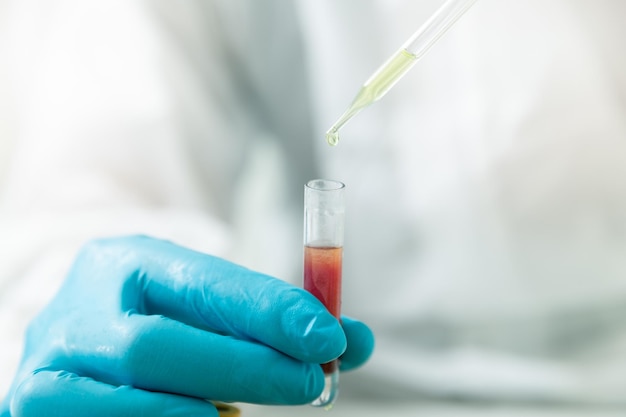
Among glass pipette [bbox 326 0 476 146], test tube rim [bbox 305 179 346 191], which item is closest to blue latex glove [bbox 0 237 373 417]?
test tube rim [bbox 305 179 346 191]

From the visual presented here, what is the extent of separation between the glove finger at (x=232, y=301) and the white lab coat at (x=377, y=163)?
59cm

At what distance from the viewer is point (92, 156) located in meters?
2.38

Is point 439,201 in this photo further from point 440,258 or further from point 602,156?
point 602,156

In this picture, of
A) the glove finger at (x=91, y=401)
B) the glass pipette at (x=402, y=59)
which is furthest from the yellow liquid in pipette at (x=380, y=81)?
the glove finger at (x=91, y=401)

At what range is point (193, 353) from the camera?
1.51m

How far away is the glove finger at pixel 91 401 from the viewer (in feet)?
4.89

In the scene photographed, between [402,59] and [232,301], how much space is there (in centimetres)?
56

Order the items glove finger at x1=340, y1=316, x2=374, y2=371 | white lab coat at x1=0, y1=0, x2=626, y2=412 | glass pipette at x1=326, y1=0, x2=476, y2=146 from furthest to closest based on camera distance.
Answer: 1. white lab coat at x1=0, y1=0, x2=626, y2=412
2. glove finger at x1=340, y1=316, x2=374, y2=371
3. glass pipette at x1=326, y1=0, x2=476, y2=146

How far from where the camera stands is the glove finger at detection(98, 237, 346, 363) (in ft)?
4.86

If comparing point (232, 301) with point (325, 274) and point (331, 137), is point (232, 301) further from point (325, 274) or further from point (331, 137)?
point (331, 137)

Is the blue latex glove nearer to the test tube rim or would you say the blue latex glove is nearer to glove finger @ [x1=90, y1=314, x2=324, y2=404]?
glove finger @ [x1=90, y1=314, x2=324, y2=404]

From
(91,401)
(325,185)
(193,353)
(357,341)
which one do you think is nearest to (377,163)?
(357,341)

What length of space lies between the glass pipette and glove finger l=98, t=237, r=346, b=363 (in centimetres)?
32

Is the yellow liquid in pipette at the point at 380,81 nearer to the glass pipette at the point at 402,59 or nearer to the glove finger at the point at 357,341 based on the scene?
the glass pipette at the point at 402,59
